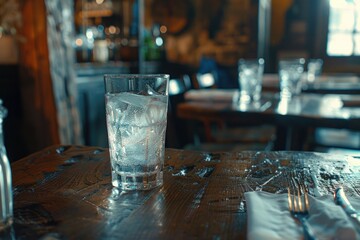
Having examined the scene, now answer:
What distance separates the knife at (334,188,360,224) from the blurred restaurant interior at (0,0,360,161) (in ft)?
3.15

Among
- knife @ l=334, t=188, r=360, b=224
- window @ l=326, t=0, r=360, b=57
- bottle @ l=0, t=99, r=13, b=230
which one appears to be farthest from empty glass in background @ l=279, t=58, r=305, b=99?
window @ l=326, t=0, r=360, b=57

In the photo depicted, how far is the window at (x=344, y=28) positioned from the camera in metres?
5.66

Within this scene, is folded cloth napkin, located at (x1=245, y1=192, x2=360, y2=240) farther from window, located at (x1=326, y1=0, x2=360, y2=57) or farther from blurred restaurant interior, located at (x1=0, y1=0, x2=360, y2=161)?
window, located at (x1=326, y1=0, x2=360, y2=57)

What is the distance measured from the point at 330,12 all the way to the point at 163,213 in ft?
19.5

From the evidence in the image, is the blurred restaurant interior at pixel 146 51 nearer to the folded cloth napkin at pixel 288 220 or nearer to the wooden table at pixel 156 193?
the wooden table at pixel 156 193

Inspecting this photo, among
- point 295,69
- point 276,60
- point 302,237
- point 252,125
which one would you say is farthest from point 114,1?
point 302,237

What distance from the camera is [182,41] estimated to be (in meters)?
5.98

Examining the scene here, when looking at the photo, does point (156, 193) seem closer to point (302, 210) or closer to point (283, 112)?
point (302, 210)

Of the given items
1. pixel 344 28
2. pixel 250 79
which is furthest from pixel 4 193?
pixel 344 28

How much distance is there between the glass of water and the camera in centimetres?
63

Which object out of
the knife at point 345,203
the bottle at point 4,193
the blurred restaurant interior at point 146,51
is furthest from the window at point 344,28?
the bottle at point 4,193

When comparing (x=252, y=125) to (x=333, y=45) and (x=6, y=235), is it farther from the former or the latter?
(x=333, y=45)

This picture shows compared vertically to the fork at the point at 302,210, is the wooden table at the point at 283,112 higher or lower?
lower

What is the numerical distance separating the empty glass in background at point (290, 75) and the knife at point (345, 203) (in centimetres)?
163
